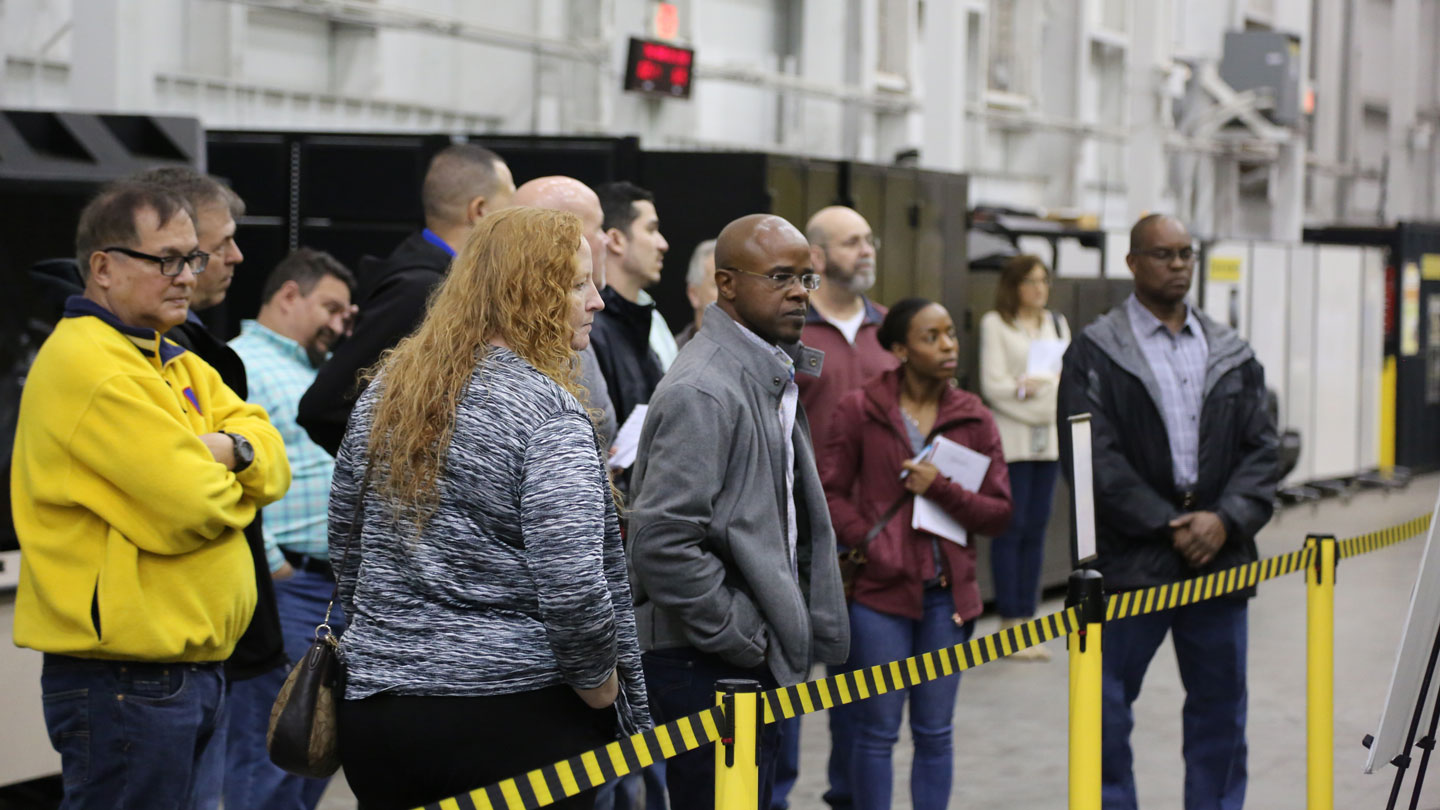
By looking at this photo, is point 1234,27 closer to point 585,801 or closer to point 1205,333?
point 1205,333

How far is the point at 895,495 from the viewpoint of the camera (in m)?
4.35

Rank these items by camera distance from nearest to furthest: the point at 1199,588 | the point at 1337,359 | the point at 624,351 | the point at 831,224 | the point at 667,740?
1. the point at 667,740
2. the point at 1199,588
3. the point at 624,351
4. the point at 831,224
5. the point at 1337,359

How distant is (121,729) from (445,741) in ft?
2.53

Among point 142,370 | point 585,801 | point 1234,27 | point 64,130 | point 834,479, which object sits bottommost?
point 585,801

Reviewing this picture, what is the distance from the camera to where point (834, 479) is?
175 inches

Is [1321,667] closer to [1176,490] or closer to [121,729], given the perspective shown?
[1176,490]

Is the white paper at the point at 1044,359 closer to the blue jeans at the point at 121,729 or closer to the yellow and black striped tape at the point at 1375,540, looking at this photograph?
the yellow and black striped tape at the point at 1375,540

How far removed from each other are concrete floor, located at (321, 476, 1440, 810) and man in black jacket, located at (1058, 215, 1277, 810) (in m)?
0.89

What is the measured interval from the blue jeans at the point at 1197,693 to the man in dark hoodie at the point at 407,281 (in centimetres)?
204

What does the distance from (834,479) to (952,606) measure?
482 mm

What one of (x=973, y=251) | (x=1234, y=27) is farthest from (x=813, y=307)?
(x=1234, y=27)

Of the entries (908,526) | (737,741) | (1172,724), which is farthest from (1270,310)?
(737,741)

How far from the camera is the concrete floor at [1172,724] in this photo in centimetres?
530

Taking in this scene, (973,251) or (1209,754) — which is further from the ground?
(973,251)
